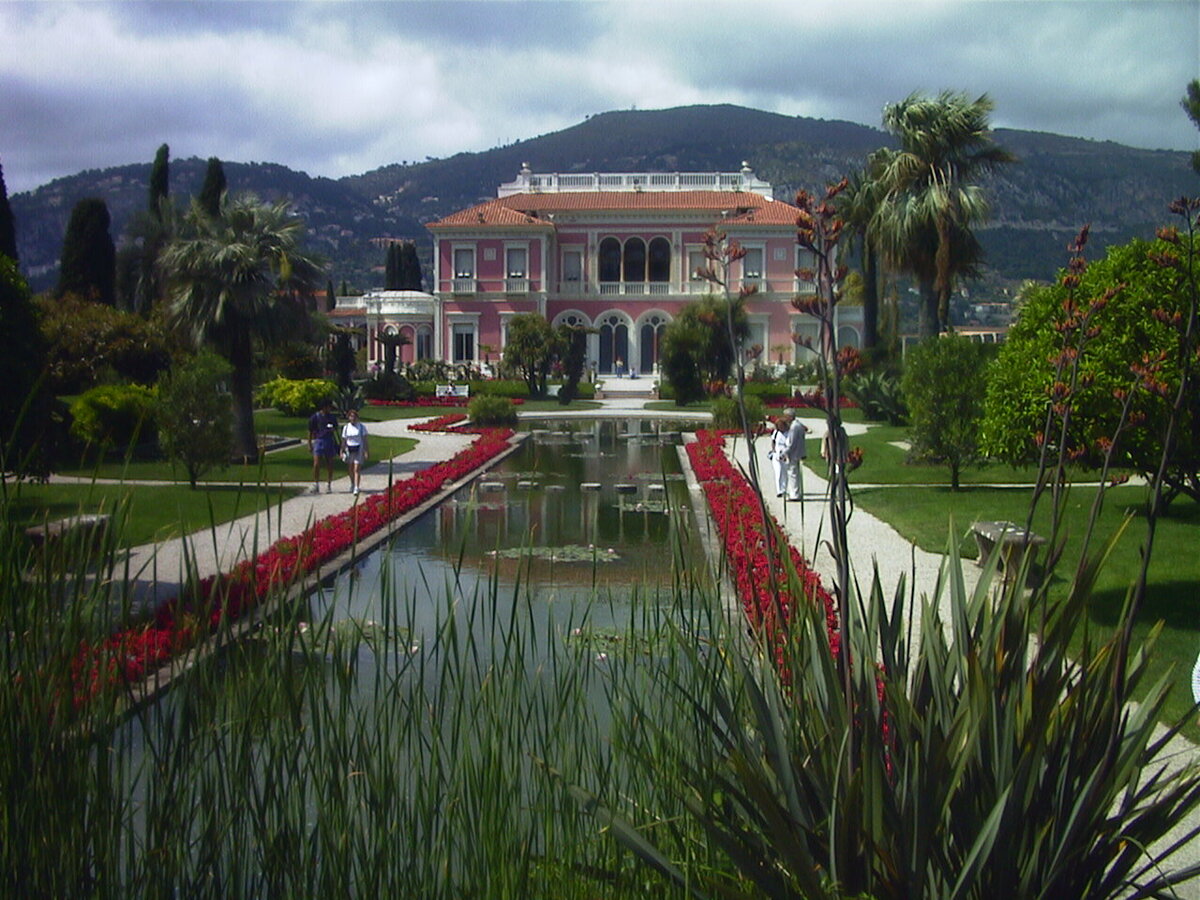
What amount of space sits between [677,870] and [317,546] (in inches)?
270

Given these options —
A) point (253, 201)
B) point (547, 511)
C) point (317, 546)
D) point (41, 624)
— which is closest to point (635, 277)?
point (253, 201)

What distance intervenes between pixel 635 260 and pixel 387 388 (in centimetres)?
2094

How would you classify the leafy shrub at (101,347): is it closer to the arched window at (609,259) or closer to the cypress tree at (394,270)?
the arched window at (609,259)

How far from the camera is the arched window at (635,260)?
56.5 meters

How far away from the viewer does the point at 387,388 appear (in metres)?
39.1

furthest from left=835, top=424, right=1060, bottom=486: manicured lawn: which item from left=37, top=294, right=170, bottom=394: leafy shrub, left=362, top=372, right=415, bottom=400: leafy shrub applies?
left=362, top=372, right=415, bottom=400: leafy shrub

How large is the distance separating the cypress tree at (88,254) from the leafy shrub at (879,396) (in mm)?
20459

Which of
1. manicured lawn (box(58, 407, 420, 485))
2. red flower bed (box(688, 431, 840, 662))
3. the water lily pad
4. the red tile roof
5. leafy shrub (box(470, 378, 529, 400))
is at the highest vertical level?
the red tile roof

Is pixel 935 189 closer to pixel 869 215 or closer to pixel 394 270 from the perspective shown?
pixel 869 215

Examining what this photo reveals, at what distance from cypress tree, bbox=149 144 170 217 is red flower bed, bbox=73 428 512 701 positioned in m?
18.8

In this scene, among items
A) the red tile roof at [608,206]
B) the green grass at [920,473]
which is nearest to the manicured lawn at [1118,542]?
the green grass at [920,473]

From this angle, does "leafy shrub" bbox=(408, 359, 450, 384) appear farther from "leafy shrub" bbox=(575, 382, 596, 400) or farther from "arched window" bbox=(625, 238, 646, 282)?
"arched window" bbox=(625, 238, 646, 282)

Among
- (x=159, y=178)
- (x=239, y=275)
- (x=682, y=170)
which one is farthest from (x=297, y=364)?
(x=682, y=170)

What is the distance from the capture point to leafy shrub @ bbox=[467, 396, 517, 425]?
28578mm
